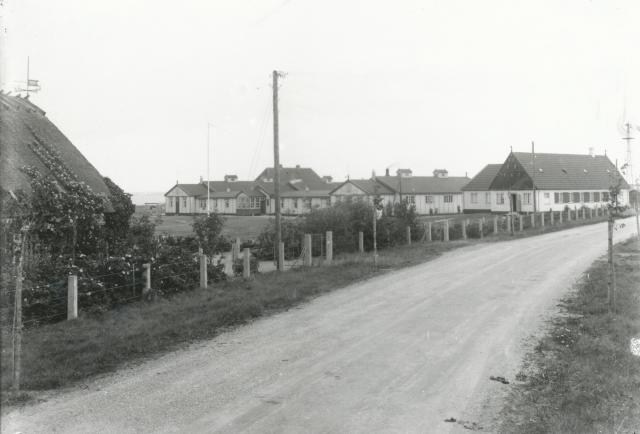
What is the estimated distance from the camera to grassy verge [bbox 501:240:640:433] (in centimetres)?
575

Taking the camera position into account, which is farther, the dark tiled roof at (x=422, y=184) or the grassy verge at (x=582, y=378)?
the dark tiled roof at (x=422, y=184)

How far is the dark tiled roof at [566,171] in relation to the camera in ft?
167

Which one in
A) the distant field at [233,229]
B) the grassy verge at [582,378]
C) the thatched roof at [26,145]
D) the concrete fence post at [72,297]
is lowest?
the grassy verge at [582,378]

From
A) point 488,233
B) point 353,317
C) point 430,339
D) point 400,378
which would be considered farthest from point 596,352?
point 488,233

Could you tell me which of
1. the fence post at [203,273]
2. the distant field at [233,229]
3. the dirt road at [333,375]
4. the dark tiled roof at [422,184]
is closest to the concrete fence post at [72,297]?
the dirt road at [333,375]

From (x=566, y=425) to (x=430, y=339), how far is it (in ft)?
11.6

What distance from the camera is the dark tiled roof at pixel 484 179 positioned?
5613cm

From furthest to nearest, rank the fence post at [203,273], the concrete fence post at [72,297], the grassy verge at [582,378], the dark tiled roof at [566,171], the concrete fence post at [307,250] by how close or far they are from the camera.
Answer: the dark tiled roof at [566,171]
the concrete fence post at [307,250]
the fence post at [203,273]
the concrete fence post at [72,297]
the grassy verge at [582,378]

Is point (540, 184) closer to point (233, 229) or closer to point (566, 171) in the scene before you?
point (566, 171)

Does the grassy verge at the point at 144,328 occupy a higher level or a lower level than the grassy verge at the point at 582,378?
higher

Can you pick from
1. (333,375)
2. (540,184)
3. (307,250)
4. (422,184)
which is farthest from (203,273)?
(422,184)

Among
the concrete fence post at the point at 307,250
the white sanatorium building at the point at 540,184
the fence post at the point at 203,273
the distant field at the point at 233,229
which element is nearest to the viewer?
the fence post at the point at 203,273

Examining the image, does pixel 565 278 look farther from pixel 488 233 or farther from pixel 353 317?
pixel 488 233

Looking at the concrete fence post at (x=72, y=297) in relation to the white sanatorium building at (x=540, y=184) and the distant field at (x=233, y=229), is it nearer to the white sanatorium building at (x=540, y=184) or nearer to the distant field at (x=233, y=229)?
the distant field at (x=233, y=229)
